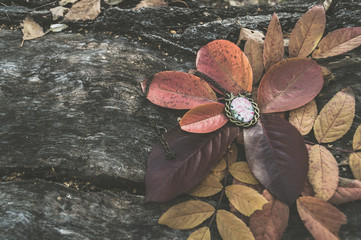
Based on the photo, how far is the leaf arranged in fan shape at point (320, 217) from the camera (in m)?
0.77

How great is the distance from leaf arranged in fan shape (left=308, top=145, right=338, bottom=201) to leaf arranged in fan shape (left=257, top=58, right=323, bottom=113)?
7.3 inches

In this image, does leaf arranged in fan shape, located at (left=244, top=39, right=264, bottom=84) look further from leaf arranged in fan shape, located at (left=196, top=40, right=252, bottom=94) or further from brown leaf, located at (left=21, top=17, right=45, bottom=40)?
brown leaf, located at (left=21, top=17, right=45, bottom=40)

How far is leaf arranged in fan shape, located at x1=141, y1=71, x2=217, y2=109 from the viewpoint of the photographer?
99cm

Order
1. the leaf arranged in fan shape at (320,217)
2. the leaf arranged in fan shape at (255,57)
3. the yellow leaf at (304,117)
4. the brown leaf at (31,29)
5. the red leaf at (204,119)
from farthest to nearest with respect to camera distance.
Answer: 1. the brown leaf at (31,29)
2. the leaf arranged in fan shape at (255,57)
3. the yellow leaf at (304,117)
4. the red leaf at (204,119)
5. the leaf arranged in fan shape at (320,217)

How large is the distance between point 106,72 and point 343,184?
1.01 meters

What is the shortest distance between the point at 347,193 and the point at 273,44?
612mm

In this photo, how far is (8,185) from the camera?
91cm

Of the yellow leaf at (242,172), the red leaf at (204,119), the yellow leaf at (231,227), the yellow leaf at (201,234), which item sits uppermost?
the red leaf at (204,119)

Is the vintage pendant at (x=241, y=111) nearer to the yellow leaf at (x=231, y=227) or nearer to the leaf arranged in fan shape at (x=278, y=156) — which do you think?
the leaf arranged in fan shape at (x=278, y=156)

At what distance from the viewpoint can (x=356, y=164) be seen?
0.91 metres

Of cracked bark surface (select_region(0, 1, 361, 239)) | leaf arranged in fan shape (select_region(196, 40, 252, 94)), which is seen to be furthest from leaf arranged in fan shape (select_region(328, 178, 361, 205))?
leaf arranged in fan shape (select_region(196, 40, 252, 94))

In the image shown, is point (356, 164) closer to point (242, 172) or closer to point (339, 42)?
point (242, 172)

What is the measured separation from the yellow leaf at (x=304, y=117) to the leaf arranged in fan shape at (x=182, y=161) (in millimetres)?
238

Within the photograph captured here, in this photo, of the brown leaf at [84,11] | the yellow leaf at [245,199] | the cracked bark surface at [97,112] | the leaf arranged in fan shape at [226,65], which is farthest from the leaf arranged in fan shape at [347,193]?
the brown leaf at [84,11]
